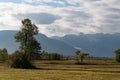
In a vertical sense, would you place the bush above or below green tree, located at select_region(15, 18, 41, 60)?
below

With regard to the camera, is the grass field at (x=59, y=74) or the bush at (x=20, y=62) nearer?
the grass field at (x=59, y=74)

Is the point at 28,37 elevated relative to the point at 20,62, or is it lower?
elevated

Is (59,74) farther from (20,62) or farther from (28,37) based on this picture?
(28,37)

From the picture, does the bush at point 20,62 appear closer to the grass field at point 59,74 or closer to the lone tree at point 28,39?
the lone tree at point 28,39

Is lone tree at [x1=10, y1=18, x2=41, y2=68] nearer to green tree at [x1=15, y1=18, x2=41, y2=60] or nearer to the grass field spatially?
green tree at [x1=15, y1=18, x2=41, y2=60]

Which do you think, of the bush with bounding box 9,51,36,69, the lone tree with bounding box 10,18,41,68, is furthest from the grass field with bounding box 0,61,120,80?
the lone tree with bounding box 10,18,41,68

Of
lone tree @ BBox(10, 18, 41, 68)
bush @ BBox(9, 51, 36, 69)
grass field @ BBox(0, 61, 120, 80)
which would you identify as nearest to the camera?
grass field @ BBox(0, 61, 120, 80)

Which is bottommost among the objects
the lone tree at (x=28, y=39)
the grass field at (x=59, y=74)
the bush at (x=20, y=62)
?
the grass field at (x=59, y=74)

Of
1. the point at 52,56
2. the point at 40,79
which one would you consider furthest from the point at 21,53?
the point at 52,56

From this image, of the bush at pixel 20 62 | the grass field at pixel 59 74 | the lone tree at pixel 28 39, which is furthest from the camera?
the lone tree at pixel 28 39

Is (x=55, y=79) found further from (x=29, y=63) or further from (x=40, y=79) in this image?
(x=29, y=63)

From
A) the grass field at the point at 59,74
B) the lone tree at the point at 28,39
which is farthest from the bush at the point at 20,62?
the grass field at the point at 59,74

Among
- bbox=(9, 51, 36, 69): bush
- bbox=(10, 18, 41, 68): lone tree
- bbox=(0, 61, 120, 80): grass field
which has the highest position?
bbox=(10, 18, 41, 68): lone tree

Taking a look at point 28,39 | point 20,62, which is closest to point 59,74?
point 20,62
